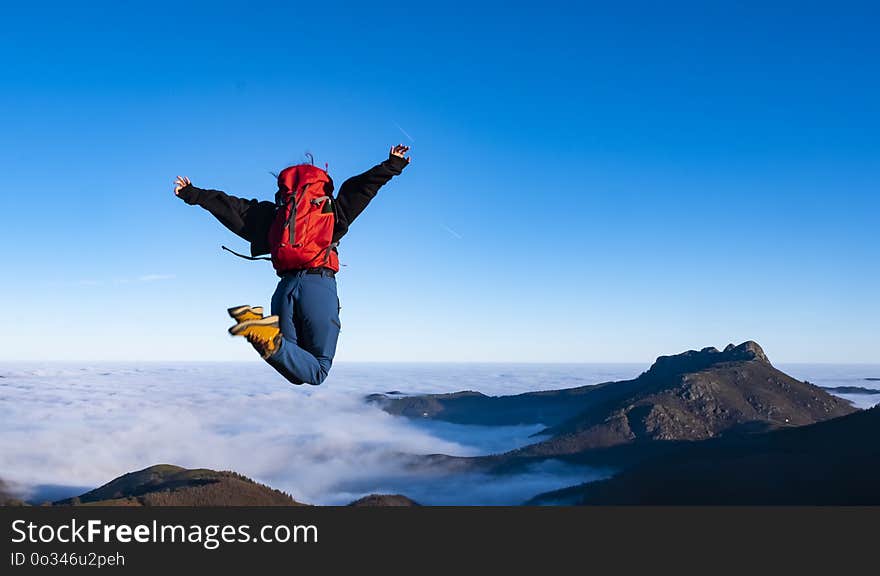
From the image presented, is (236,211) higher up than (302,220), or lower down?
higher up

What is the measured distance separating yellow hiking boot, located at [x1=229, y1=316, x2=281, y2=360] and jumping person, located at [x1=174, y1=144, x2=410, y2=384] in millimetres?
27

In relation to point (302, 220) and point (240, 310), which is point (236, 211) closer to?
point (302, 220)

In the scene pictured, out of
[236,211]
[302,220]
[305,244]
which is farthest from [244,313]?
[236,211]

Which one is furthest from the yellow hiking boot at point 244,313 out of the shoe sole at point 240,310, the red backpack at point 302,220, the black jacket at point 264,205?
the black jacket at point 264,205

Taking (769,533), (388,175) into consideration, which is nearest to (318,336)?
(388,175)

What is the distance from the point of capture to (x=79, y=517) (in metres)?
22.1

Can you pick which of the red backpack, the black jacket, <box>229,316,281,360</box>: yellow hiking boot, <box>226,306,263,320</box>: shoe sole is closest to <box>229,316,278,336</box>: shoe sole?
<box>229,316,281,360</box>: yellow hiking boot

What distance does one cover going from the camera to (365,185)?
863 centimetres

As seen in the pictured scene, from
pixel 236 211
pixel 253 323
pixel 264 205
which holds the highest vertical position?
pixel 264 205

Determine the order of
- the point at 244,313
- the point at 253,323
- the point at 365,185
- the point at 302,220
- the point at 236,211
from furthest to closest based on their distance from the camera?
the point at 236,211, the point at 365,185, the point at 302,220, the point at 244,313, the point at 253,323

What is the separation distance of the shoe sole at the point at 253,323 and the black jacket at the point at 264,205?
5.07 ft

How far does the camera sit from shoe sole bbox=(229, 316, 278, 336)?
7.46 metres

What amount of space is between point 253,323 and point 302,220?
1639 millimetres

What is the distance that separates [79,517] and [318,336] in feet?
62.5
